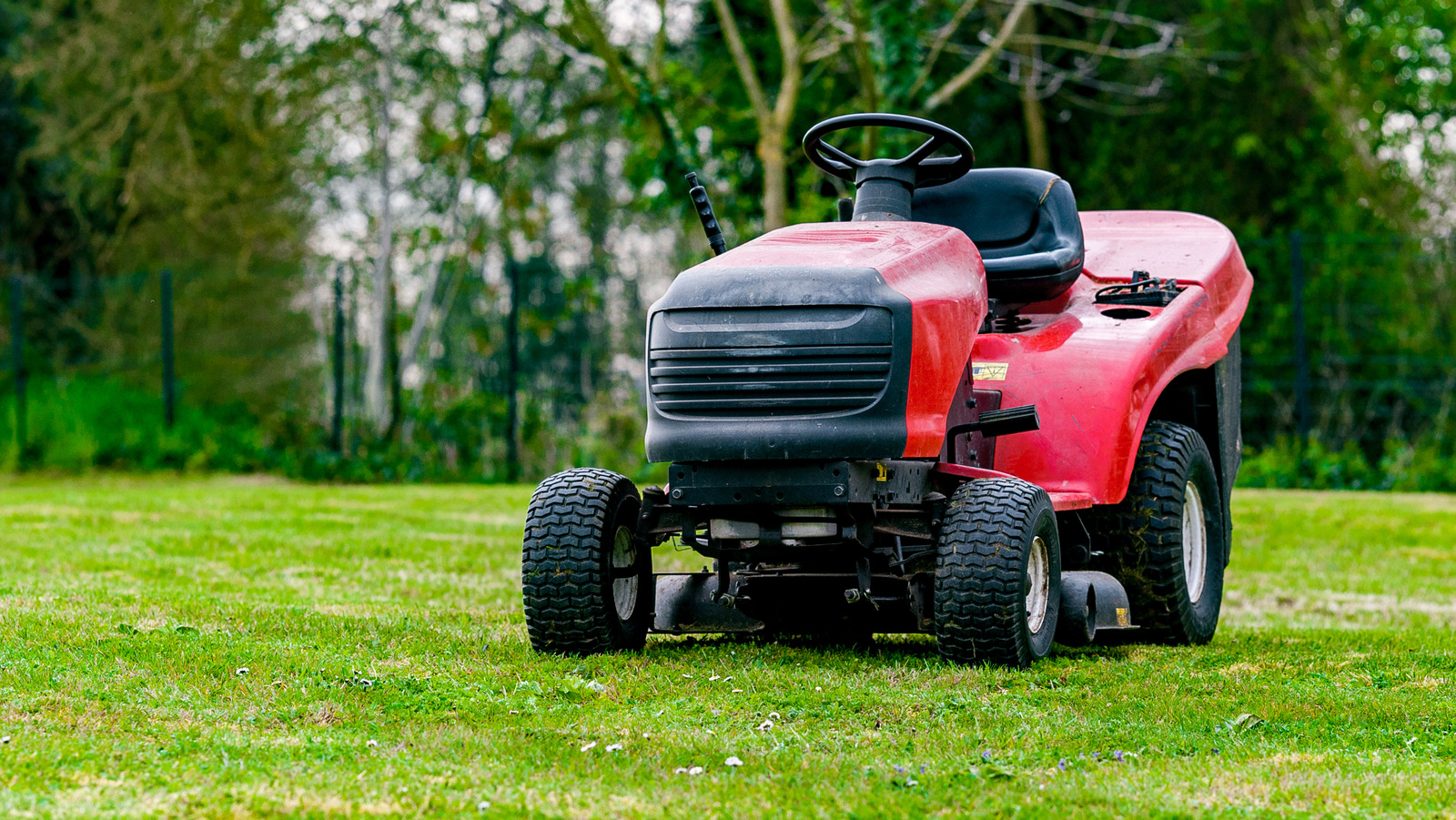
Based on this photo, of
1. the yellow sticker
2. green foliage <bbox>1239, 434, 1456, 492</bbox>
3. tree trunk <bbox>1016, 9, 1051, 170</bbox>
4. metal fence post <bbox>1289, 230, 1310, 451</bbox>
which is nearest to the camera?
the yellow sticker

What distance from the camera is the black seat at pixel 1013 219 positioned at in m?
6.12

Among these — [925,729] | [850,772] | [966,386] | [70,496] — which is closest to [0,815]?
[850,772]

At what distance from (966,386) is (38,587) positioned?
3.83 meters

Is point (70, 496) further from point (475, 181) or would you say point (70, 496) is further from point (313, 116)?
point (475, 181)

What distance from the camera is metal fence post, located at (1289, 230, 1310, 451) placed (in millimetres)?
14930

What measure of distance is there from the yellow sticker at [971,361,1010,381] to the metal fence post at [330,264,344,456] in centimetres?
1104

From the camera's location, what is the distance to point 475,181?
20484 millimetres

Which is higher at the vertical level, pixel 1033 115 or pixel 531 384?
pixel 1033 115

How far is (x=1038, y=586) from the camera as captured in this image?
17.6ft

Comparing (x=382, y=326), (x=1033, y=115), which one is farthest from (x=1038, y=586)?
(x=1033, y=115)

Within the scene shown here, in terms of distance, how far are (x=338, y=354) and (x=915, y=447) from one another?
11.8 metres

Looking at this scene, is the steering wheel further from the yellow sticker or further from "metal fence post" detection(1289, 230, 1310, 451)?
"metal fence post" detection(1289, 230, 1310, 451)

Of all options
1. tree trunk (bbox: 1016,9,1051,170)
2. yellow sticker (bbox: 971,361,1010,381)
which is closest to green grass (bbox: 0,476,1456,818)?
yellow sticker (bbox: 971,361,1010,381)

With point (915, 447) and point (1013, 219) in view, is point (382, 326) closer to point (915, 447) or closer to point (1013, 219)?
point (1013, 219)
